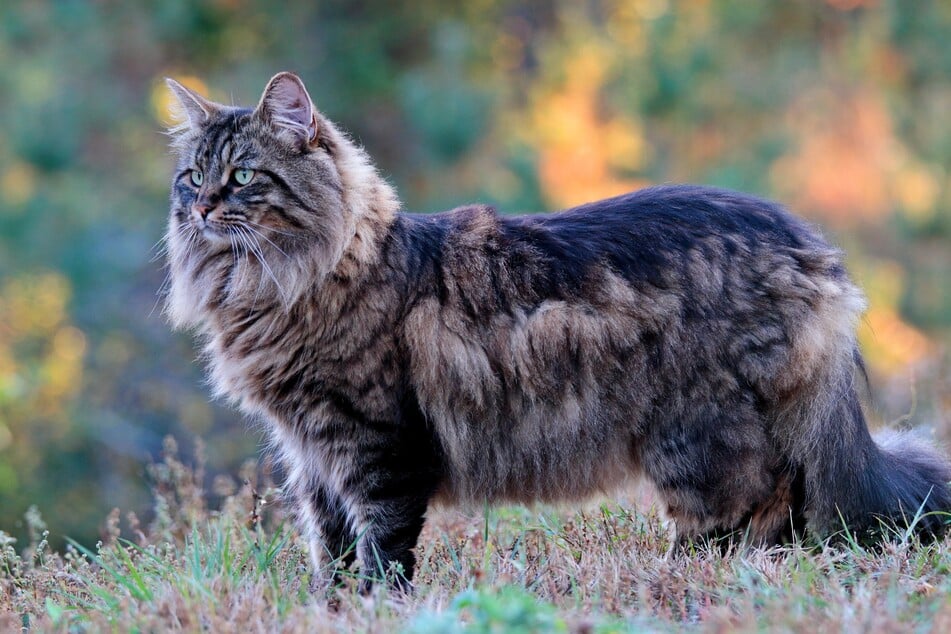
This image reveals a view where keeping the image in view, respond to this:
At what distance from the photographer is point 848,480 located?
13.1 ft

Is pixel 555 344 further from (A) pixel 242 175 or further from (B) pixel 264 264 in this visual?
(A) pixel 242 175

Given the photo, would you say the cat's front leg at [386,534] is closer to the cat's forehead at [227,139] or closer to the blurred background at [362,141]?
the cat's forehead at [227,139]

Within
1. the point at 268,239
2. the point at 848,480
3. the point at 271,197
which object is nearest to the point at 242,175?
the point at 271,197

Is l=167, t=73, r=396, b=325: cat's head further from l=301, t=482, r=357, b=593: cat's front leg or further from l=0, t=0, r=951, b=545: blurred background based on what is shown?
l=0, t=0, r=951, b=545: blurred background

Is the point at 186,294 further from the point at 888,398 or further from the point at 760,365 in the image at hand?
the point at 888,398

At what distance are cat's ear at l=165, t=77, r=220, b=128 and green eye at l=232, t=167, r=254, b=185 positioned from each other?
0.36 meters

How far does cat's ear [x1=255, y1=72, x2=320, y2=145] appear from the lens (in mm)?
4027

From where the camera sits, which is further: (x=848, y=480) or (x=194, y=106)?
(x=194, y=106)

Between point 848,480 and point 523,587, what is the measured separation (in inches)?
52.1

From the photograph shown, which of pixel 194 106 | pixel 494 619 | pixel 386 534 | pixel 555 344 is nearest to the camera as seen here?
pixel 494 619

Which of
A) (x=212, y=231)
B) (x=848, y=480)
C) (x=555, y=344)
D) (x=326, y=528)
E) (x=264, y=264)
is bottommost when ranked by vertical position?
(x=326, y=528)

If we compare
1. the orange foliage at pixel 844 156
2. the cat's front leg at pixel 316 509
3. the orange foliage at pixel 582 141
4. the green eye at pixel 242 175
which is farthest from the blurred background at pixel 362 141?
the green eye at pixel 242 175

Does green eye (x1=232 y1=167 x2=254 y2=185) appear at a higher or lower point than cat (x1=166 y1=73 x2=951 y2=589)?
higher

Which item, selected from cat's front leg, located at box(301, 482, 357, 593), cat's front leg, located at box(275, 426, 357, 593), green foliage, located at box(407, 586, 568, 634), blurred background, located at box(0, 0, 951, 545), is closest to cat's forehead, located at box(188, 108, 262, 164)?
cat's front leg, located at box(275, 426, 357, 593)
